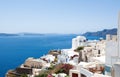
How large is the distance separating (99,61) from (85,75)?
2.72 m

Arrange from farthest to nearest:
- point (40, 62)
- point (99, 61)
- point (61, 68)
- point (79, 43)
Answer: point (79, 43), point (40, 62), point (61, 68), point (99, 61)

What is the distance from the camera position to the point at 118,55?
13805 mm

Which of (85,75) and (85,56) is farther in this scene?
(85,56)

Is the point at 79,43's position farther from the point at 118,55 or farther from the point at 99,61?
the point at 118,55

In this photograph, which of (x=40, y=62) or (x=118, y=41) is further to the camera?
(x=40, y=62)

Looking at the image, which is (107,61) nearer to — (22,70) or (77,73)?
(77,73)

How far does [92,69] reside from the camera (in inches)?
655

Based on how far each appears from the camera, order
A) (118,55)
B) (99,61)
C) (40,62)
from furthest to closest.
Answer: (40,62) < (99,61) < (118,55)

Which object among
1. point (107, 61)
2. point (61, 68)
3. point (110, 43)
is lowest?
point (61, 68)

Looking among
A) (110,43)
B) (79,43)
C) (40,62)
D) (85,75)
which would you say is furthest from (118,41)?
Answer: (79,43)

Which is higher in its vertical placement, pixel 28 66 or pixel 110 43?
pixel 110 43

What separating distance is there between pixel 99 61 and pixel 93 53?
21.6 ft

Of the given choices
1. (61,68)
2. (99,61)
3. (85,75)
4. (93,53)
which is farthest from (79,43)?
(85,75)

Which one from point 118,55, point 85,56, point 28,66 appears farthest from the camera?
point 28,66
